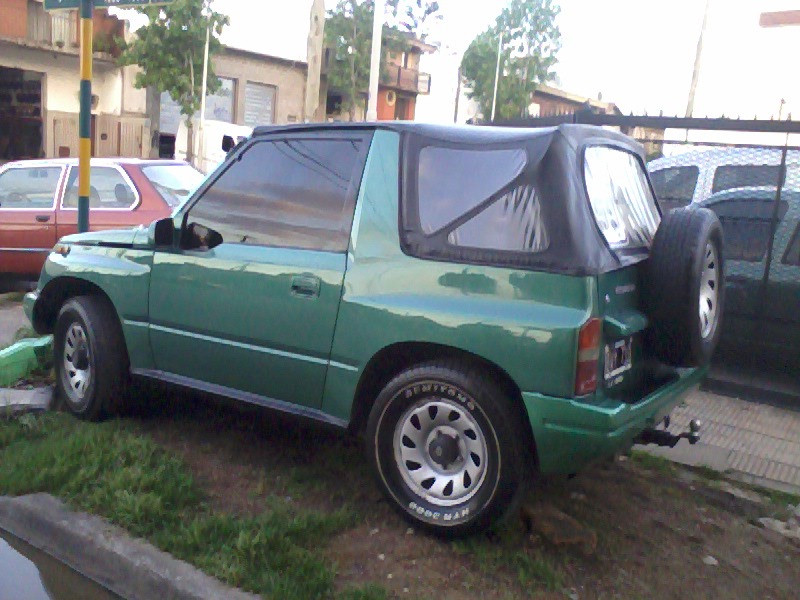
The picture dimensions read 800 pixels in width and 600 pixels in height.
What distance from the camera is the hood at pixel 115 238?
4.59 meters

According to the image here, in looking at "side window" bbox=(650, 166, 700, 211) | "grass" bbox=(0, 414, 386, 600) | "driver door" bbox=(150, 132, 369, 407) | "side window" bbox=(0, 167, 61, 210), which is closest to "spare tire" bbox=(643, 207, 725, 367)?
"driver door" bbox=(150, 132, 369, 407)

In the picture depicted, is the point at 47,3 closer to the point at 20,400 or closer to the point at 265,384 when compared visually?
the point at 20,400

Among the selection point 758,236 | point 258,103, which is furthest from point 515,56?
point 758,236

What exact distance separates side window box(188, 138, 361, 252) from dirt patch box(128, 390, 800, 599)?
93cm

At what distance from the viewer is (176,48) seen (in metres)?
24.6

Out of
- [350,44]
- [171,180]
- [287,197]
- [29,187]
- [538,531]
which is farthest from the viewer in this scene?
[350,44]

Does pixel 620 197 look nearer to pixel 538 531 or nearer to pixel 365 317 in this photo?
pixel 365 317

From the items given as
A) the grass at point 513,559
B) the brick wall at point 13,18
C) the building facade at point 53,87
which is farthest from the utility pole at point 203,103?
the grass at point 513,559

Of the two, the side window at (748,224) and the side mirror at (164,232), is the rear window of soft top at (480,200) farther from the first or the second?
the side window at (748,224)

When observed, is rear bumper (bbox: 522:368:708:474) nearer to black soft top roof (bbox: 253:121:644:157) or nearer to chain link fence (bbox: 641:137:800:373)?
black soft top roof (bbox: 253:121:644:157)

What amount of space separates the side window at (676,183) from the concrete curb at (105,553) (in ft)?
17.4

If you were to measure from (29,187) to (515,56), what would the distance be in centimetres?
4220

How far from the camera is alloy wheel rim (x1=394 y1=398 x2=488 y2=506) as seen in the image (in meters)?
3.45

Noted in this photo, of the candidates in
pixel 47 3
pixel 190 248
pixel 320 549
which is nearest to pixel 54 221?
pixel 47 3
